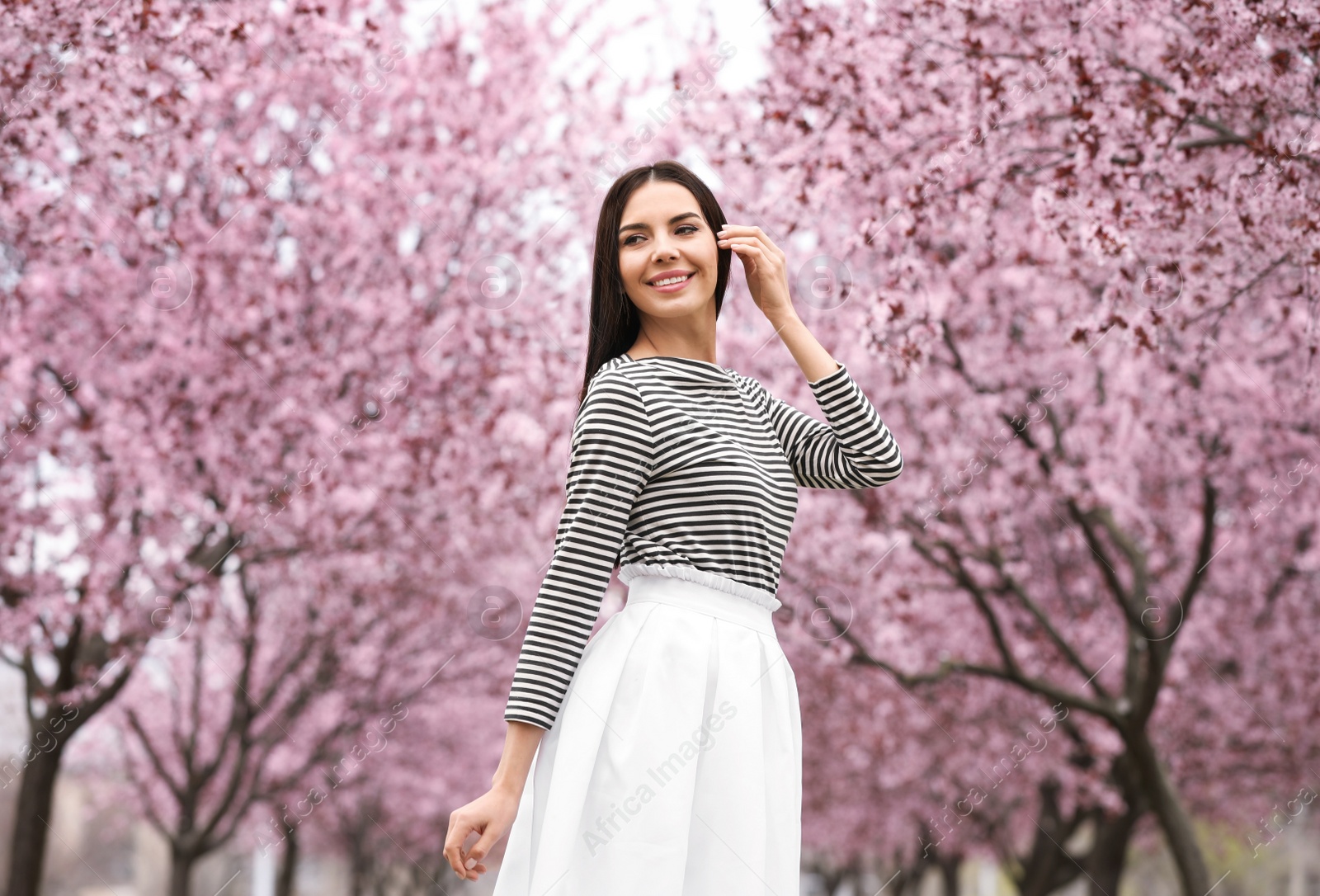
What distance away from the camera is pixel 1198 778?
48.9 feet

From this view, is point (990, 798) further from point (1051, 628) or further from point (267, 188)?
point (267, 188)

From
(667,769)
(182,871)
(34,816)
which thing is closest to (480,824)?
(667,769)

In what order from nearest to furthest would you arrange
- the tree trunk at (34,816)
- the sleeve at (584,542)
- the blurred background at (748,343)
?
1. the sleeve at (584,542)
2. the blurred background at (748,343)
3. the tree trunk at (34,816)

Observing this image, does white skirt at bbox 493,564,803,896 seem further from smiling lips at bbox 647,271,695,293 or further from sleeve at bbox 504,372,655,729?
smiling lips at bbox 647,271,695,293

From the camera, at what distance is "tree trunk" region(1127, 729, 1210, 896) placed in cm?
879

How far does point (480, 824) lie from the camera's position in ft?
7.26

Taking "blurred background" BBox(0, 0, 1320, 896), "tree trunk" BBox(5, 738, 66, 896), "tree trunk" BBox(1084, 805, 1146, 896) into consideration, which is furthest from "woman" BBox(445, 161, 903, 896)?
"tree trunk" BBox(1084, 805, 1146, 896)

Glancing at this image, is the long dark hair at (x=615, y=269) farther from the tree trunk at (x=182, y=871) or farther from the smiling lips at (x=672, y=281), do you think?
the tree trunk at (x=182, y=871)

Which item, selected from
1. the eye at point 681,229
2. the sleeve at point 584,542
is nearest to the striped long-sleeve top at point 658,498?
the sleeve at point 584,542

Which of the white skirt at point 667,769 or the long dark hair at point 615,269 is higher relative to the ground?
the long dark hair at point 615,269

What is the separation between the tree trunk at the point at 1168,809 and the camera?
28.8 feet

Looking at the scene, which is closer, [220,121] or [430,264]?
[220,121]

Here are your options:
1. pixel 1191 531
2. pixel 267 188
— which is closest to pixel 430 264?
pixel 267 188

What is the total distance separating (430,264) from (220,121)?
2.01 meters
